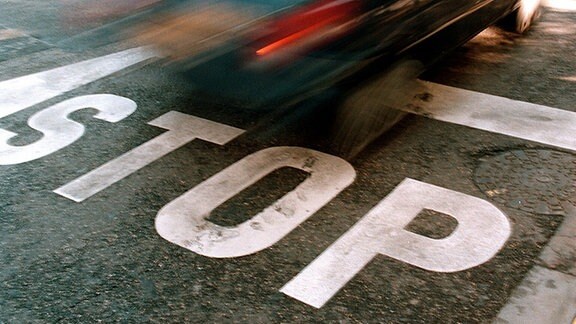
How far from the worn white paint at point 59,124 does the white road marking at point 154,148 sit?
0.42 meters

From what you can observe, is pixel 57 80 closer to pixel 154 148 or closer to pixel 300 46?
pixel 154 148

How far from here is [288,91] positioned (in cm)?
459

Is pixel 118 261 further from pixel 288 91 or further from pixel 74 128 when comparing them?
pixel 74 128

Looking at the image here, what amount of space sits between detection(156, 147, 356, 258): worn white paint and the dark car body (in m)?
0.39

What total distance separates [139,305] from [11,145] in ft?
7.26

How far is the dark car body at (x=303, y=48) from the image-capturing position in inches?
170

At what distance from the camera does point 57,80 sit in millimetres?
6242

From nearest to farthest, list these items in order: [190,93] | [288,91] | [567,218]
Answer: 1. [567,218]
2. [288,91]
3. [190,93]

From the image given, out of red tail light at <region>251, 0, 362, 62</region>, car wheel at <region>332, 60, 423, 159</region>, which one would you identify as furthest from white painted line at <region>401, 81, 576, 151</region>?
red tail light at <region>251, 0, 362, 62</region>

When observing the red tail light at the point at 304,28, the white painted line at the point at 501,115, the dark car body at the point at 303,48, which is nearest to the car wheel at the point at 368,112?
the dark car body at the point at 303,48

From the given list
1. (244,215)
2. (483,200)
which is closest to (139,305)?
(244,215)

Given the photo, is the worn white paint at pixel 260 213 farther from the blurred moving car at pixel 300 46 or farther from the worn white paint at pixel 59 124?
the worn white paint at pixel 59 124

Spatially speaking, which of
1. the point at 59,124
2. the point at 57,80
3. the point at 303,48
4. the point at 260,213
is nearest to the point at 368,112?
the point at 303,48

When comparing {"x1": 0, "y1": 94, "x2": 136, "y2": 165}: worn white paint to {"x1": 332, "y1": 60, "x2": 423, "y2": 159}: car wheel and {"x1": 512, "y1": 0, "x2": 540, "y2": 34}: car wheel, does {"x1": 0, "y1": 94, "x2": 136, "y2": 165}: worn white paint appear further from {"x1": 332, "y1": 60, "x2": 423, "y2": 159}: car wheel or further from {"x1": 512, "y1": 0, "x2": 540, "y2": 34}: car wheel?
{"x1": 512, "y1": 0, "x2": 540, "y2": 34}: car wheel
